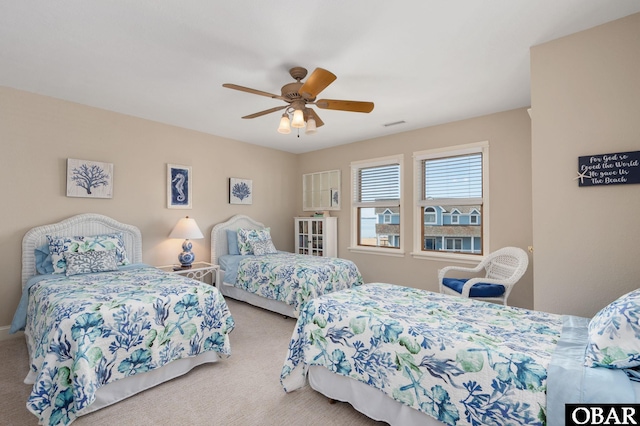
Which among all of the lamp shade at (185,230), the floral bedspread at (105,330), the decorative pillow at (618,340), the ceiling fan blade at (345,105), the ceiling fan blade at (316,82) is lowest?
the floral bedspread at (105,330)

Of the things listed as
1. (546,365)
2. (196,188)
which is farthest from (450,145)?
(196,188)

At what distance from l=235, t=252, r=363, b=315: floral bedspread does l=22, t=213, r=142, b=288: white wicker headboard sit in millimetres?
1381

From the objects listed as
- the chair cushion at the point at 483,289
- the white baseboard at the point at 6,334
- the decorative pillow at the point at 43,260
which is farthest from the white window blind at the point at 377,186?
the white baseboard at the point at 6,334

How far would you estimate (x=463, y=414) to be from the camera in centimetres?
138

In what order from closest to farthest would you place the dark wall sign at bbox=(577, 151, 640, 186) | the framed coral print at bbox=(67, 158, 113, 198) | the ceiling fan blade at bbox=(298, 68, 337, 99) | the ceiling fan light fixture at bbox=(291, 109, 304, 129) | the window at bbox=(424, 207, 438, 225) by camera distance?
1. the dark wall sign at bbox=(577, 151, 640, 186)
2. the ceiling fan blade at bbox=(298, 68, 337, 99)
3. the ceiling fan light fixture at bbox=(291, 109, 304, 129)
4. the framed coral print at bbox=(67, 158, 113, 198)
5. the window at bbox=(424, 207, 438, 225)

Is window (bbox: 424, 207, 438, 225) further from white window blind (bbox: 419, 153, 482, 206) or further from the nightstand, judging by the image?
the nightstand

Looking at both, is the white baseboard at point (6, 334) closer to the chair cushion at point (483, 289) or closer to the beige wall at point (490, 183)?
the beige wall at point (490, 183)

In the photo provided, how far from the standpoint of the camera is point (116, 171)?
3.85 metres

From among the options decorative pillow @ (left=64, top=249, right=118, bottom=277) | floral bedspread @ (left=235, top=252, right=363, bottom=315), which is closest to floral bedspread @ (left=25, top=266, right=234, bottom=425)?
decorative pillow @ (left=64, top=249, right=118, bottom=277)

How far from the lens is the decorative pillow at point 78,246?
306 cm

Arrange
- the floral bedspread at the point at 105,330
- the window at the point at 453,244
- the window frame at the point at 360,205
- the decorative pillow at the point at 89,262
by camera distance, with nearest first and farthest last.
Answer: the floral bedspread at the point at 105,330 < the decorative pillow at the point at 89,262 < the window at the point at 453,244 < the window frame at the point at 360,205

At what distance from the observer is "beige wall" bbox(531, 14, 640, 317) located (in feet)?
6.46

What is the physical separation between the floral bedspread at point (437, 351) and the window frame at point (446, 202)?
6.75 feet

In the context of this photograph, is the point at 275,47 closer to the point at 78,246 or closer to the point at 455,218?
the point at 78,246
